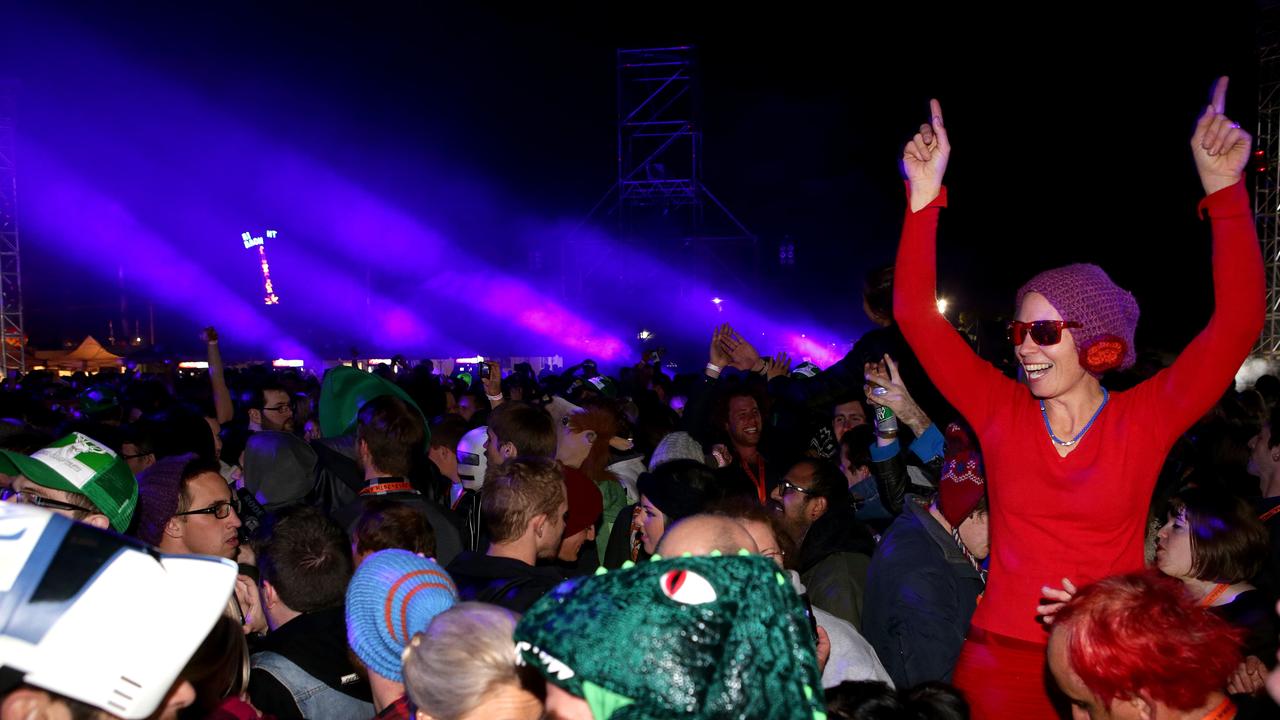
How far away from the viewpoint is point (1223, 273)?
2385mm

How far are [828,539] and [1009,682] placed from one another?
1.77 m

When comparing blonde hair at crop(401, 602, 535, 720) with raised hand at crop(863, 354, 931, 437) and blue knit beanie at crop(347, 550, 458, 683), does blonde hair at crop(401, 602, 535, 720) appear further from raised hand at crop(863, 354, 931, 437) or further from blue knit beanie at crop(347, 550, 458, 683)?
raised hand at crop(863, 354, 931, 437)

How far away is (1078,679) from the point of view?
2127 mm

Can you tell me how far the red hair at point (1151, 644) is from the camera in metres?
1.98

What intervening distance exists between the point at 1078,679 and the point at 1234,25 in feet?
60.8

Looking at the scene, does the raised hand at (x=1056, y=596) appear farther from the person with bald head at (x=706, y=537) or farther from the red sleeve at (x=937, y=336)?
the person with bald head at (x=706, y=537)

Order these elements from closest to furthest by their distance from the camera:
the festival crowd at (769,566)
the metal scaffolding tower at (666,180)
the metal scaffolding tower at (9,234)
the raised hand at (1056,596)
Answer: the festival crowd at (769,566) < the raised hand at (1056,596) < the metal scaffolding tower at (9,234) < the metal scaffolding tower at (666,180)

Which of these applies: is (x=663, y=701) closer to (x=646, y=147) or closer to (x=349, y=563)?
(x=349, y=563)

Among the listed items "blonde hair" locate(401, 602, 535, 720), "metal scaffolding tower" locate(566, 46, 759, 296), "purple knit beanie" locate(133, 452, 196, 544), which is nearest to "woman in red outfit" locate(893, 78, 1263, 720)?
"blonde hair" locate(401, 602, 535, 720)

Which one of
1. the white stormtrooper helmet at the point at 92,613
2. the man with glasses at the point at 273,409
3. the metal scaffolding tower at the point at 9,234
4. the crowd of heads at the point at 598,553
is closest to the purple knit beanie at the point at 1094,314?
the crowd of heads at the point at 598,553

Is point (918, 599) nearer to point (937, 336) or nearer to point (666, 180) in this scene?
point (937, 336)

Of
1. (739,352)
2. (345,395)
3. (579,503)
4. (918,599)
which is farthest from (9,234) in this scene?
(918,599)

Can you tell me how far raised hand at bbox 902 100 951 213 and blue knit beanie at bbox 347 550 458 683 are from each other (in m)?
1.83

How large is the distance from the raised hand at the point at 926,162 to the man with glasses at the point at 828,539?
1.51 metres
